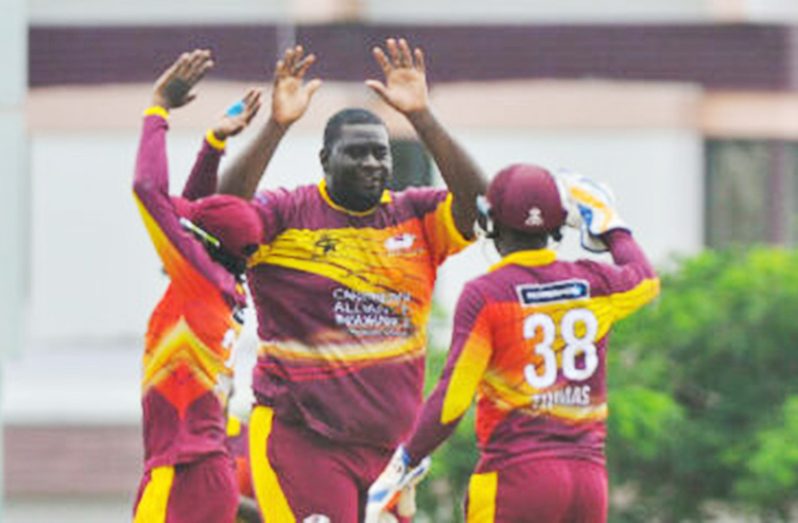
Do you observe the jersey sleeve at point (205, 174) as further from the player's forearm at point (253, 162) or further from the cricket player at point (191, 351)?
the cricket player at point (191, 351)

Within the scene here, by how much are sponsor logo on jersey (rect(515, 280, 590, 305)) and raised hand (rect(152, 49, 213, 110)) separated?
153 centimetres

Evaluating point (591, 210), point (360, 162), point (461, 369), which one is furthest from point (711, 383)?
point (461, 369)

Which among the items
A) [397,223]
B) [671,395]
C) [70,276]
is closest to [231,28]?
[70,276]

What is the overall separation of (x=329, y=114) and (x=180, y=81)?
13.2 metres

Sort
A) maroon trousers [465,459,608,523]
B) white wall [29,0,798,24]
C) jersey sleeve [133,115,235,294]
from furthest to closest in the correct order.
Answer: white wall [29,0,798,24]
jersey sleeve [133,115,235,294]
maroon trousers [465,459,608,523]

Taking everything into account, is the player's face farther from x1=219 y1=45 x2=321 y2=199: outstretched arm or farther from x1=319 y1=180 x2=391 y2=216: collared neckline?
x1=219 y1=45 x2=321 y2=199: outstretched arm

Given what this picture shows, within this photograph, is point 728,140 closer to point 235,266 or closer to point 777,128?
point 777,128

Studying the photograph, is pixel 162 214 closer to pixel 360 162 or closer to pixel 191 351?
pixel 191 351

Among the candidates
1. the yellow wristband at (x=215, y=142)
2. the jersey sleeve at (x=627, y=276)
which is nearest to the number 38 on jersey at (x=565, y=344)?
the jersey sleeve at (x=627, y=276)

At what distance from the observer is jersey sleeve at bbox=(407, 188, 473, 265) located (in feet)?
40.7

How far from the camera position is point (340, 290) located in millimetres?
12375

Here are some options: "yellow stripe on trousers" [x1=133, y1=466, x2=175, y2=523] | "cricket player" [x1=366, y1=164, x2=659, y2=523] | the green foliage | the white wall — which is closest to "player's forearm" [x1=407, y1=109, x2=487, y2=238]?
"cricket player" [x1=366, y1=164, x2=659, y2=523]

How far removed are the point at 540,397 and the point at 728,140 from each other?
48.4 feet

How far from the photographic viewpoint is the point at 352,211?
12406 mm
